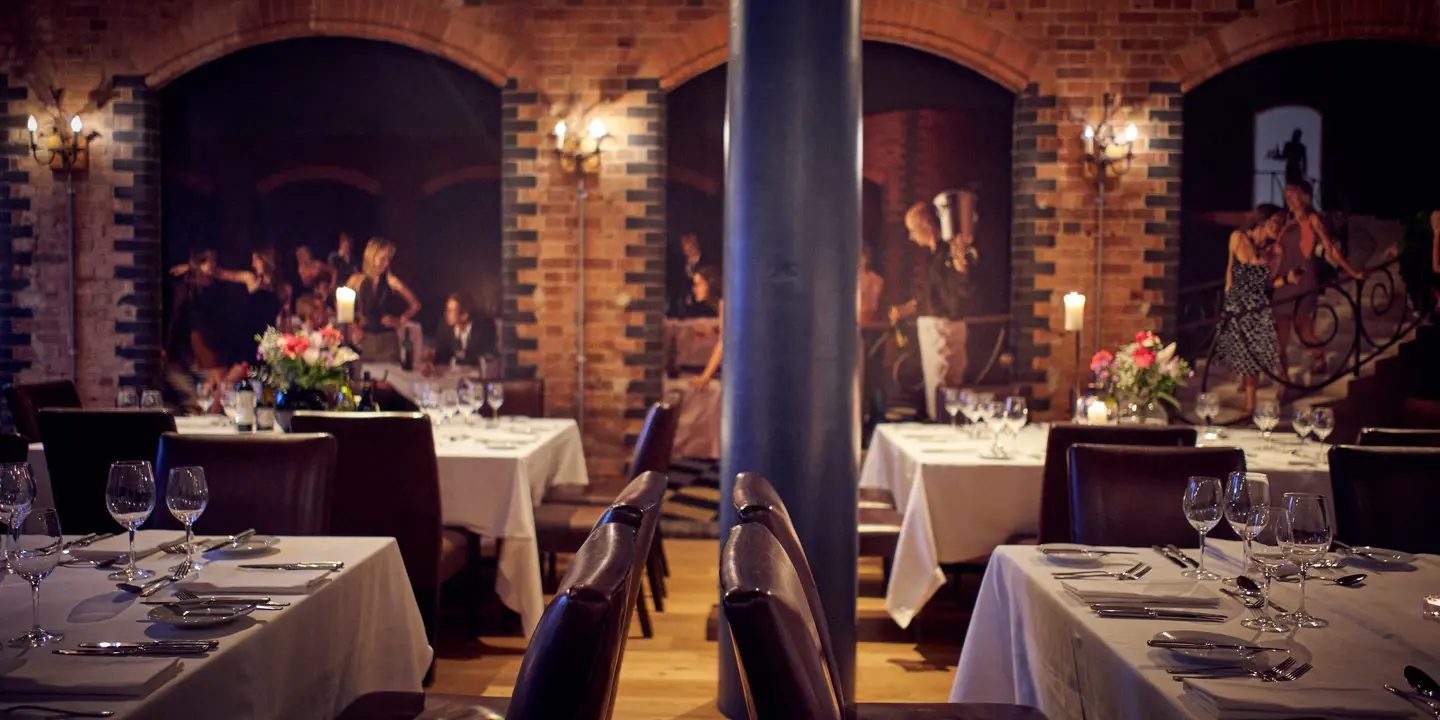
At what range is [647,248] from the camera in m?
6.49

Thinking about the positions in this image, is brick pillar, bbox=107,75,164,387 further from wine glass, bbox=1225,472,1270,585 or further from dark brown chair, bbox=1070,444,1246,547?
wine glass, bbox=1225,472,1270,585

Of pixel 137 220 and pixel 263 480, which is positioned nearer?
pixel 263 480

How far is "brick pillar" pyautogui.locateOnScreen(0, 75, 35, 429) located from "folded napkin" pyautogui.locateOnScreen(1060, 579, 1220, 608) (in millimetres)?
6647

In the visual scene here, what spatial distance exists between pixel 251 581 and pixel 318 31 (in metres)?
5.25

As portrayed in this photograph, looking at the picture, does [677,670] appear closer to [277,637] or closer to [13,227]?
[277,637]

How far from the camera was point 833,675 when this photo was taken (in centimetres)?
190

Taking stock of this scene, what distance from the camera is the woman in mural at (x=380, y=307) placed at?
662 centimetres

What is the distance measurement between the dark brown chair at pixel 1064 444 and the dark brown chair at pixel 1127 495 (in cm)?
83

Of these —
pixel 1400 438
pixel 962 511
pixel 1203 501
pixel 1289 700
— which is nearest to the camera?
pixel 1289 700

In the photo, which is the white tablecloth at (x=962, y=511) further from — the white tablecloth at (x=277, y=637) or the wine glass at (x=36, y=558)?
the wine glass at (x=36, y=558)

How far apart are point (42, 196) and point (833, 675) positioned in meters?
6.52

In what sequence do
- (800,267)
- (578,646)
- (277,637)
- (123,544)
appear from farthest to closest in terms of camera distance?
(800,267)
(123,544)
(277,637)
(578,646)

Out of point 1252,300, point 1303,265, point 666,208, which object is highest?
point 666,208

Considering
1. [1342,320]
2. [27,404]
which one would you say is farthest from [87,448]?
[1342,320]
